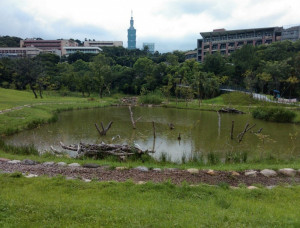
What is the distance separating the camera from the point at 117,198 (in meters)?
5.87

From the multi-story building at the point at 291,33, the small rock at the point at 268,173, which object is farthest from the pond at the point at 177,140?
the multi-story building at the point at 291,33

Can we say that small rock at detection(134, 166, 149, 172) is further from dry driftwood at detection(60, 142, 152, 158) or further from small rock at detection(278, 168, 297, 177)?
small rock at detection(278, 168, 297, 177)

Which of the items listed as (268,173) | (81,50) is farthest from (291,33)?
(81,50)

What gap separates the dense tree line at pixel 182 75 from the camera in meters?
43.8

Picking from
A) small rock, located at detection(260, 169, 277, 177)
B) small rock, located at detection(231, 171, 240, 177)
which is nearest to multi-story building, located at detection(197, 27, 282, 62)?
small rock, located at detection(260, 169, 277, 177)

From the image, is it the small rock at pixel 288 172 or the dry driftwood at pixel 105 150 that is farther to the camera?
the dry driftwood at pixel 105 150

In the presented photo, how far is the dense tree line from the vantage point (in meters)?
43.8

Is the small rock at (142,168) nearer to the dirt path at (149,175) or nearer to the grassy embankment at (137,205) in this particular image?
the dirt path at (149,175)

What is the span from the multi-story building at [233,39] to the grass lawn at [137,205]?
76.8 m

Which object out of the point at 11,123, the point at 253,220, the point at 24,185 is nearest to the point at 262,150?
the point at 253,220

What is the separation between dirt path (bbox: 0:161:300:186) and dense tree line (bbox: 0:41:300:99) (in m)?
34.7

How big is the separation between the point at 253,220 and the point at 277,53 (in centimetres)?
5552

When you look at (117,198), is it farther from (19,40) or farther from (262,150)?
(19,40)

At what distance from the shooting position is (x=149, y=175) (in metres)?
8.10
